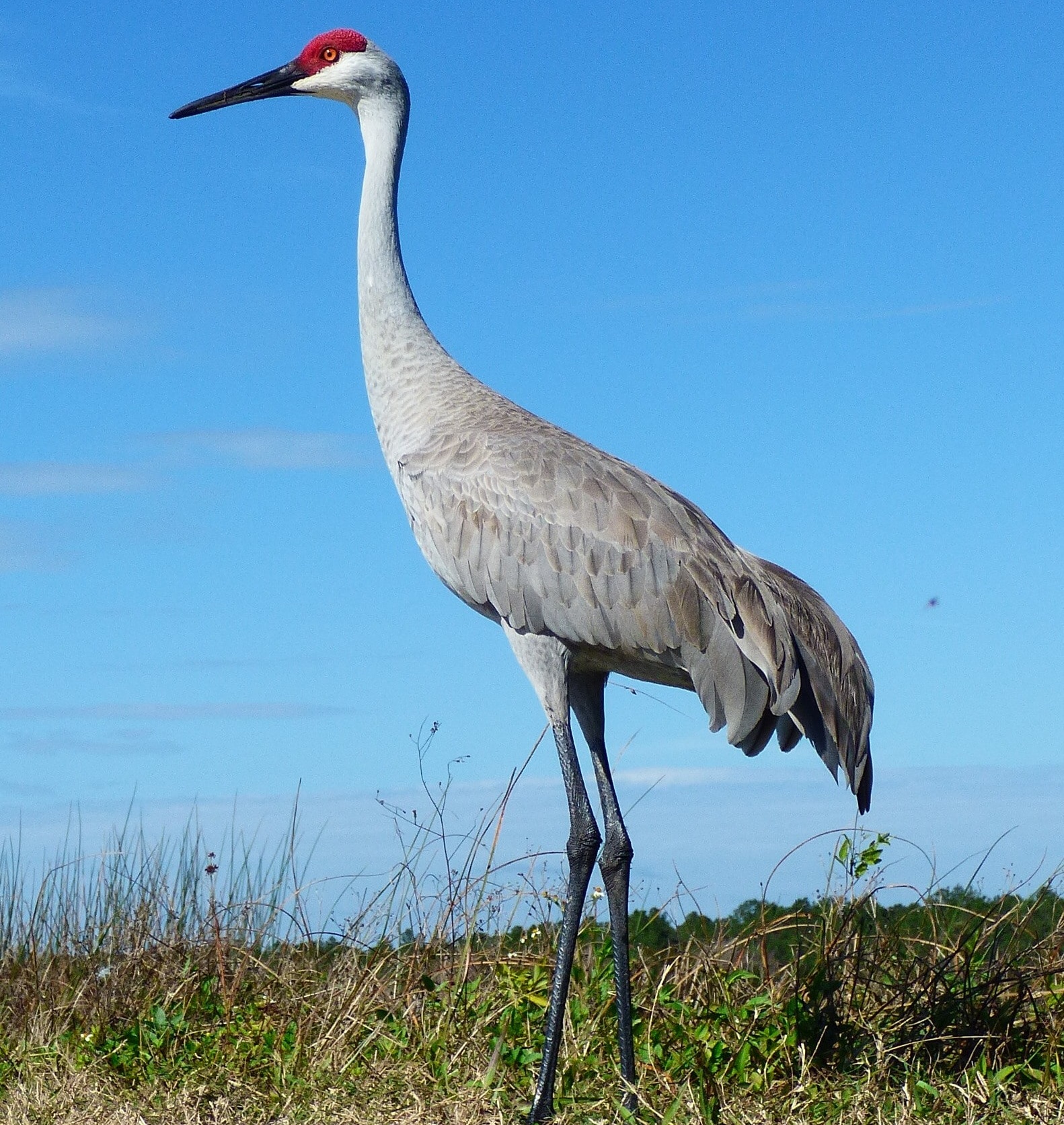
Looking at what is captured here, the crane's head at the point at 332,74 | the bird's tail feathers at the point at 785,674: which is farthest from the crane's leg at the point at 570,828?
the crane's head at the point at 332,74

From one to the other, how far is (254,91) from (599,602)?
311 centimetres

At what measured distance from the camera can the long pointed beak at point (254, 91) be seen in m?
6.21

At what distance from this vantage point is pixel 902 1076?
Result: 193 inches

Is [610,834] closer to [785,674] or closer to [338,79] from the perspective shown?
[785,674]

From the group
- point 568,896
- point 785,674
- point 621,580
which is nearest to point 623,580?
point 621,580

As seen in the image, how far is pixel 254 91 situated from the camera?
6.34 meters

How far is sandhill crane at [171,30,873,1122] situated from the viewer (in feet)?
15.6

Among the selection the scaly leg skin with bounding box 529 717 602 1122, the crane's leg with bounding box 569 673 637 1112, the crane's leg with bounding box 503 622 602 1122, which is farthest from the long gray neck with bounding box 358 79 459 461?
the scaly leg skin with bounding box 529 717 602 1122

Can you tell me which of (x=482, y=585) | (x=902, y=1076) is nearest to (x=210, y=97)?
(x=482, y=585)

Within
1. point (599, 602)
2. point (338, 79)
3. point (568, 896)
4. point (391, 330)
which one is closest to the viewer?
point (599, 602)

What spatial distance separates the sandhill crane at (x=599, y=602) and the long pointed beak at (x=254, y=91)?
1.78m

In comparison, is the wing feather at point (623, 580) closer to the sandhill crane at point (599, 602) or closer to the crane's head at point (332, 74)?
the sandhill crane at point (599, 602)

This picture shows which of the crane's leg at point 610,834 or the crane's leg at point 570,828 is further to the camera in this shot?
the crane's leg at point 610,834

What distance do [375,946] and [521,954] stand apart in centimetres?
61
